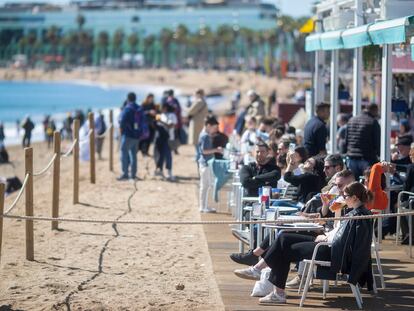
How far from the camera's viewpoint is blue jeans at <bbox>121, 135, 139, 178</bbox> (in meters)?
19.0

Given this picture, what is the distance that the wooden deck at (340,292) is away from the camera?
895 cm

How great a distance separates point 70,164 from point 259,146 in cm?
1747

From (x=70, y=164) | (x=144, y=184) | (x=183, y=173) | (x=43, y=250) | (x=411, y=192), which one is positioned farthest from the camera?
(x=70, y=164)

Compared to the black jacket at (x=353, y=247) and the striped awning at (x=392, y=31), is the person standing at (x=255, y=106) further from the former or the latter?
the black jacket at (x=353, y=247)

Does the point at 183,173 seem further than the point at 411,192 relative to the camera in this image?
Yes

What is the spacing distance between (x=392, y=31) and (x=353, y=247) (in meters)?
3.16

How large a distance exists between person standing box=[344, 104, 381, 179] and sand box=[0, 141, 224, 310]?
1.99 meters

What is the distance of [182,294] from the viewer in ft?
31.8

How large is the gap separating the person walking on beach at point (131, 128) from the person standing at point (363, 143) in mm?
6617

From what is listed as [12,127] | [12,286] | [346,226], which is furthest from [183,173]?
[12,127]

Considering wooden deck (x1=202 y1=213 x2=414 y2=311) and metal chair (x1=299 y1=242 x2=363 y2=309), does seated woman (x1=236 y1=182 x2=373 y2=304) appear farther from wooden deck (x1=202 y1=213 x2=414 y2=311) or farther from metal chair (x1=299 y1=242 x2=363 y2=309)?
wooden deck (x1=202 y1=213 x2=414 y2=311)

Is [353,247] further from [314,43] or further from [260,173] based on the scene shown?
[314,43]

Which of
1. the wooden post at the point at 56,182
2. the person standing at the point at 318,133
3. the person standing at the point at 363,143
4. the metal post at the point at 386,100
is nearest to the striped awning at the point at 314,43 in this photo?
the person standing at the point at 318,133

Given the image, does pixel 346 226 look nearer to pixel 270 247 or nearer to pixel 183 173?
pixel 270 247
